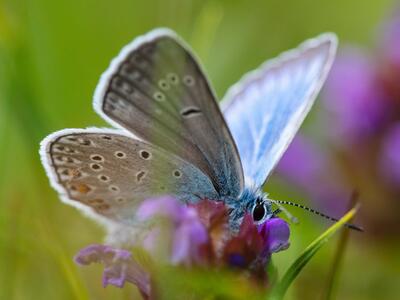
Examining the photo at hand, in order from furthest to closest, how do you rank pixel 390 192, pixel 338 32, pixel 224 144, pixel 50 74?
pixel 338 32 < pixel 50 74 < pixel 390 192 < pixel 224 144

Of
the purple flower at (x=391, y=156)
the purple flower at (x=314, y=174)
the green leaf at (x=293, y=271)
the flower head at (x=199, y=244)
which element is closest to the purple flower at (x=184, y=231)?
the flower head at (x=199, y=244)

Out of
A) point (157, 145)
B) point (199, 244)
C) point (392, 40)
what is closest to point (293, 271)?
point (199, 244)

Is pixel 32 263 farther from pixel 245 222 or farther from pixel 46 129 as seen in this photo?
pixel 245 222

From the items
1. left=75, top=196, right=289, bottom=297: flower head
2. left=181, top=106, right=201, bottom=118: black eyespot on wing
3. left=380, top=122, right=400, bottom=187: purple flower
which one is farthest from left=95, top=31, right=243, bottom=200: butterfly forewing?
left=380, top=122, right=400, bottom=187: purple flower

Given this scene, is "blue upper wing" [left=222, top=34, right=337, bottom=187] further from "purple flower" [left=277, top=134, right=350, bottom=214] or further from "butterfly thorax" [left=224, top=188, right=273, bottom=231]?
"purple flower" [left=277, top=134, right=350, bottom=214]

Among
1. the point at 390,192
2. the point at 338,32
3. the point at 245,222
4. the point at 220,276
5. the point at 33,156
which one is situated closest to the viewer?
the point at 220,276

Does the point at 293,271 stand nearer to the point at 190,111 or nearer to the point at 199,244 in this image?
the point at 199,244

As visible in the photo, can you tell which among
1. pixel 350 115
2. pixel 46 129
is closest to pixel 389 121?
pixel 350 115
